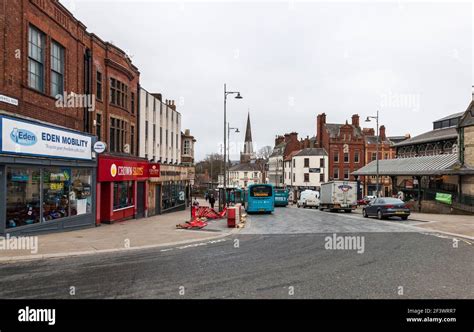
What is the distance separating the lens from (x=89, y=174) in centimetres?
2077

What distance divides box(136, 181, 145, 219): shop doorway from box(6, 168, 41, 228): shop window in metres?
12.8

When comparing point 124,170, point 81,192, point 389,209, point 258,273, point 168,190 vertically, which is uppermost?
point 124,170

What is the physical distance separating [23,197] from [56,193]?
244cm

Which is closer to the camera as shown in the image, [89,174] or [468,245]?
[468,245]

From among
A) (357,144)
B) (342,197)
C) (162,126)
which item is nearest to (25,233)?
(162,126)

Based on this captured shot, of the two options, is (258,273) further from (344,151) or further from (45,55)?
(344,151)

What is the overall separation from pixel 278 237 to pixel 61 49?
13.3 meters

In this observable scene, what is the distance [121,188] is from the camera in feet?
82.7

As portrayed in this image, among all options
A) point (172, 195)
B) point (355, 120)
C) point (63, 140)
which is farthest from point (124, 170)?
point (355, 120)

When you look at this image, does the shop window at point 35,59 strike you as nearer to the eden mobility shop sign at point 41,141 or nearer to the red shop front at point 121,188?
the eden mobility shop sign at point 41,141

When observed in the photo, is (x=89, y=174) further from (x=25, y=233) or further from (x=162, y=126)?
(x=162, y=126)

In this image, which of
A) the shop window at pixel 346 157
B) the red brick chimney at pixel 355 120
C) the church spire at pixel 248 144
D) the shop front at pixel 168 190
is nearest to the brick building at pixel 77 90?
the shop front at pixel 168 190

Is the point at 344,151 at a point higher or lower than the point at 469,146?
higher
